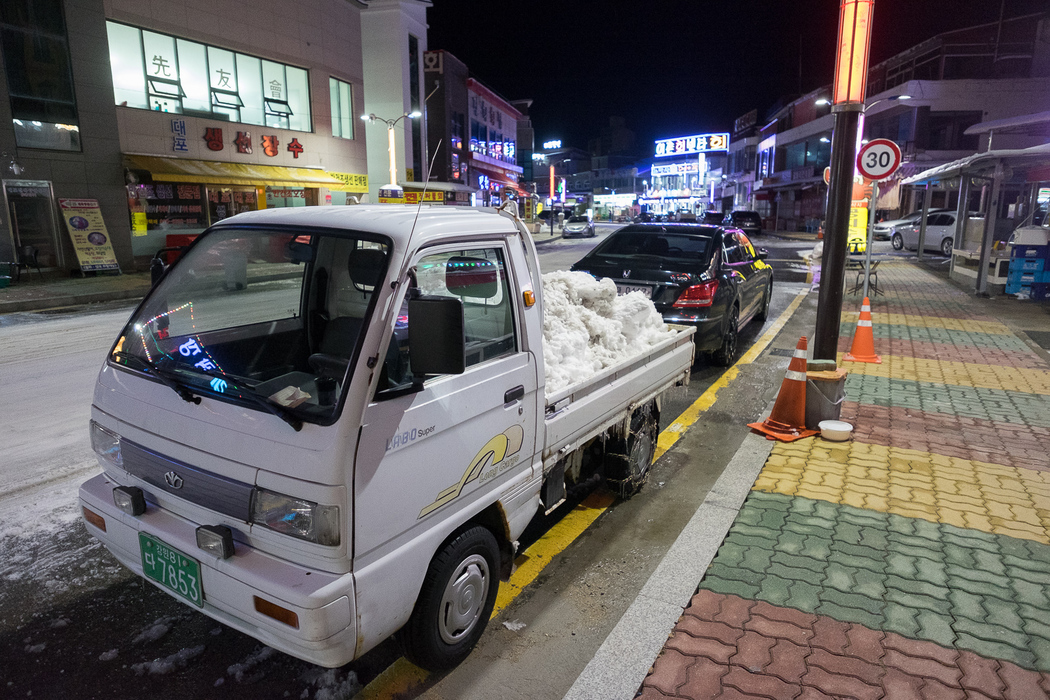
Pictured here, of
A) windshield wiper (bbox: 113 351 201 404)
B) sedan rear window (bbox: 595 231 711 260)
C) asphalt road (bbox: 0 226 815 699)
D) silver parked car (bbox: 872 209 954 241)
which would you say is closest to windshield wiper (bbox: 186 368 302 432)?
windshield wiper (bbox: 113 351 201 404)

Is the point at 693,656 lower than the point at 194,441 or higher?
lower

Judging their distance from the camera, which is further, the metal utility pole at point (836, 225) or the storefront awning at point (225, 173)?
the storefront awning at point (225, 173)

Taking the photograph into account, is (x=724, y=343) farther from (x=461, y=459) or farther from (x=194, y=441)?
(x=194, y=441)

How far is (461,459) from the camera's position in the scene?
2.71 m

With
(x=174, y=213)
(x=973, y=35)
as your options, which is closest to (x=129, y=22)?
(x=174, y=213)

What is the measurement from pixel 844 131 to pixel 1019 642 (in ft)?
15.4

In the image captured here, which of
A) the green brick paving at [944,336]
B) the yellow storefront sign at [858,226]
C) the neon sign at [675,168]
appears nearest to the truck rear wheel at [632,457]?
the green brick paving at [944,336]

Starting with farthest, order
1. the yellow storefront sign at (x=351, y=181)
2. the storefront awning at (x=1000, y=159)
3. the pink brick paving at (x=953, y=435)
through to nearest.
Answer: the yellow storefront sign at (x=351, y=181)
the storefront awning at (x=1000, y=159)
the pink brick paving at (x=953, y=435)

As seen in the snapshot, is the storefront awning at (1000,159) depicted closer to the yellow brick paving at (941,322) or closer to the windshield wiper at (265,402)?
the yellow brick paving at (941,322)

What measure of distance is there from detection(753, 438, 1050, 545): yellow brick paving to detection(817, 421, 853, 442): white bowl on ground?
0.07m

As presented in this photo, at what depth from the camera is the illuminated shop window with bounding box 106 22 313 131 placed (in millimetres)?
19906

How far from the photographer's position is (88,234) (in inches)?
717

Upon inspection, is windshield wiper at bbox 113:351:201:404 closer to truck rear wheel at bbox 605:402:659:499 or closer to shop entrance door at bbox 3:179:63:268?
truck rear wheel at bbox 605:402:659:499

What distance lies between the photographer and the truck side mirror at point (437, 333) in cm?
230
